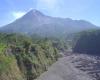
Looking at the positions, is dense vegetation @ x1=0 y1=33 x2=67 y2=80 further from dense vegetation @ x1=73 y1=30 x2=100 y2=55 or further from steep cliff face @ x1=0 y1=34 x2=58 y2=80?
dense vegetation @ x1=73 y1=30 x2=100 y2=55

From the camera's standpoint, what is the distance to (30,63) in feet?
186

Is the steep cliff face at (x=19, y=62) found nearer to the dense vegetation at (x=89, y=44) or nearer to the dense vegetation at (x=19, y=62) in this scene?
the dense vegetation at (x=19, y=62)

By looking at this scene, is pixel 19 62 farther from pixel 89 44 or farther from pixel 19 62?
pixel 89 44

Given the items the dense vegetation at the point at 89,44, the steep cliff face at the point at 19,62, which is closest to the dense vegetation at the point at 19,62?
the steep cliff face at the point at 19,62

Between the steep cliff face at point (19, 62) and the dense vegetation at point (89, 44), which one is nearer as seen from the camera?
the steep cliff face at point (19, 62)

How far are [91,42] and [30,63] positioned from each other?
101158 mm

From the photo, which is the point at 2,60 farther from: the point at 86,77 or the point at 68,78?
the point at 86,77

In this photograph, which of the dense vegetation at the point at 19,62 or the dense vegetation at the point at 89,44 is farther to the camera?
the dense vegetation at the point at 89,44

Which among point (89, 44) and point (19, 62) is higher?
point (19, 62)

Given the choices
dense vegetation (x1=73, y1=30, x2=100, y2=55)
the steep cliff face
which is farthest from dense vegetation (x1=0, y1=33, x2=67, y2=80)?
dense vegetation (x1=73, y1=30, x2=100, y2=55)

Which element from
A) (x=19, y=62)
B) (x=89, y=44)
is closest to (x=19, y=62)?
(x=19, y=62)

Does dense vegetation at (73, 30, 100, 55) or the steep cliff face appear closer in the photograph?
the steep cliff face

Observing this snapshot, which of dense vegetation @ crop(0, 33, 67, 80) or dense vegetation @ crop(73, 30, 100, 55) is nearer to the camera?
dense vegetation @ crop(0, 33, 67, 80)

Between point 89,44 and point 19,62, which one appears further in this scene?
point 89,44
